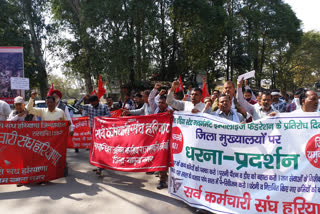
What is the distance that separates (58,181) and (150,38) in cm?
1393

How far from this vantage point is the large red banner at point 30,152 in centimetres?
465

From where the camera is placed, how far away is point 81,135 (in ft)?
24.3

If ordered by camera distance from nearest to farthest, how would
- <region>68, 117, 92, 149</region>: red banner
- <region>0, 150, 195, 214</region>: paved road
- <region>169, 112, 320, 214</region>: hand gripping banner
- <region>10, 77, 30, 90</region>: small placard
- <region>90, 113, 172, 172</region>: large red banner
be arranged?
1. <region>169, 112, 320, 214</region>: hand gripping banner
2. <region>0, 150, 195, 214</region>: paved road
3. <region>90, 113, 172, 172</region>: large red banner
4. <region>10, 77, 30, 90</region>: small placard
5. <region>68, 117, 92, 149</region>: red banner

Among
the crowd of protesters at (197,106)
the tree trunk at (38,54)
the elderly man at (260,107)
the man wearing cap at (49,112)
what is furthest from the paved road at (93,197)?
the tree trunk at (38,54)

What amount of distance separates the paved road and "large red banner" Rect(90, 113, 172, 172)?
421mm

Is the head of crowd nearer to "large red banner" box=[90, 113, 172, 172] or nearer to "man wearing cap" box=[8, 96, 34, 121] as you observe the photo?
"man wearing cap" box=[8, 96, 34, 121]

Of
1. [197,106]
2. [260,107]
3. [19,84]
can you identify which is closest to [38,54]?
[19,84]

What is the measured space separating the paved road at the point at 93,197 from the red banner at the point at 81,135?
1.91 meters

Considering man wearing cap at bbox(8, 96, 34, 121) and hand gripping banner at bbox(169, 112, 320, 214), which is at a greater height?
man wearing cap at bbox(8, 96, 34, 121)

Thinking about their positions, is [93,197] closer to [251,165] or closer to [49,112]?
[49,112]

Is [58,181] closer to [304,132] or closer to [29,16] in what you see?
[304,132]

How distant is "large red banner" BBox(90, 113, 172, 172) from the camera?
4234 mm

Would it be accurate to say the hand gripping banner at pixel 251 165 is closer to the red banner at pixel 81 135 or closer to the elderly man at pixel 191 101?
the elderly man at pixel 191 101

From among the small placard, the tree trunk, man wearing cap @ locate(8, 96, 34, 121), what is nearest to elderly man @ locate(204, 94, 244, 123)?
man wearing cap @ locate(8, 96, 34, 121)
